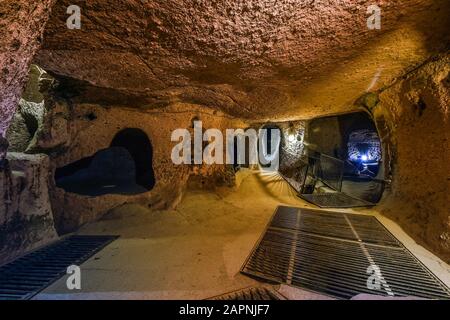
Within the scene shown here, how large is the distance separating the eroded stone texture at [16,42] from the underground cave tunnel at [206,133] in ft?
0.03

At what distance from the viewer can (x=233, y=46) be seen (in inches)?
79.1

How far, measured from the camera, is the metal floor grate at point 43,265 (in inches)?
69.8

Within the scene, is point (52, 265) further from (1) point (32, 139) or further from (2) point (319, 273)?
(2) point (319, 273)

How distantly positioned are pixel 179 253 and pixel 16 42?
7.13 ft

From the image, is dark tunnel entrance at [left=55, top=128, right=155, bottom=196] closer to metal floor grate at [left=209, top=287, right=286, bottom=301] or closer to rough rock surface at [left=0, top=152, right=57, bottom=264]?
rough rock surface at [left=0, top=152, right=57, bottom=264]

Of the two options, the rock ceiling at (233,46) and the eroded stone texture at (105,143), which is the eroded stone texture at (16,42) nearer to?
the rock ceiling at (233,46)

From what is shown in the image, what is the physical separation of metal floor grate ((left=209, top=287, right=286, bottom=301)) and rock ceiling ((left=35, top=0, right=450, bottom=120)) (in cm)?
209

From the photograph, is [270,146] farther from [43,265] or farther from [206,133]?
[43,265]

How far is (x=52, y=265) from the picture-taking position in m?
2.15

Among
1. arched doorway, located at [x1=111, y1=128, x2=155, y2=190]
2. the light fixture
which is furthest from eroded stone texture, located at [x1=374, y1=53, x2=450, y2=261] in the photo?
the light fixture

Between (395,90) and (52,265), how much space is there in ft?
16.1

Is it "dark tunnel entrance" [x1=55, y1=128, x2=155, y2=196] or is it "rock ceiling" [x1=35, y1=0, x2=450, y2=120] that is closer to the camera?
"rock ceiling" [x1=35, y1=0, x2=450, y2=120]

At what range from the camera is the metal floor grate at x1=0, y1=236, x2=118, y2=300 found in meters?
1.77

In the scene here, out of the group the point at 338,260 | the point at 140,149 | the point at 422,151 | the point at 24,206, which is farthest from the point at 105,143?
the point at 422,151
